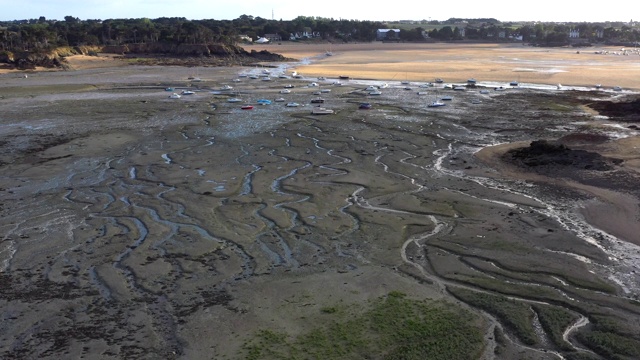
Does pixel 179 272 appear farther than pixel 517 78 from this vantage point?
No

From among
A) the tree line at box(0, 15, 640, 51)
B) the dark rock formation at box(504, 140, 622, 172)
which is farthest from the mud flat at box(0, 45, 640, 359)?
the tree line at box(0, 15, 640, 51)

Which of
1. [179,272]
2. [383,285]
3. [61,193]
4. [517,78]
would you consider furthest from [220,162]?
[517,78]

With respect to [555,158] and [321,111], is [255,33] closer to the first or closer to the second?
[321,111]

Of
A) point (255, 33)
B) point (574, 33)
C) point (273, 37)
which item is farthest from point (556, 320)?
point (574, 33)

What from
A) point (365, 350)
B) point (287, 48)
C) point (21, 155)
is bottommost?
point (365, 350)

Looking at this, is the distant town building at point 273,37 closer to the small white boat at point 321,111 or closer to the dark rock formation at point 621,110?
the small white boat at point 321,111

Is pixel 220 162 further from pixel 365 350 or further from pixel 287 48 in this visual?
pixel 287 48
